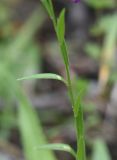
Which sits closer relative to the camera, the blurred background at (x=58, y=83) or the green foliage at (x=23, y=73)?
the green foliage at (x=23, y=73)

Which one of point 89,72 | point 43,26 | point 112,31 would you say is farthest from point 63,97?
point 43,26

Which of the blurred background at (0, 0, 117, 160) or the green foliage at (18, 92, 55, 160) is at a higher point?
the green foliage at (18, 92, 55, 160)

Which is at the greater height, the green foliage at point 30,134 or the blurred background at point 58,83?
the green foliage at point 30,134

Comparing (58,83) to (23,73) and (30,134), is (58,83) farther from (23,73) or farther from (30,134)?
(30,134)

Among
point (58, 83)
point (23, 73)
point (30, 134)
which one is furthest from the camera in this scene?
point (58, 83)

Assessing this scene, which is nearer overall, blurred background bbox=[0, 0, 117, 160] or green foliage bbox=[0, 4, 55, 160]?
green foliage bbox=[0, 4, 55, 160]

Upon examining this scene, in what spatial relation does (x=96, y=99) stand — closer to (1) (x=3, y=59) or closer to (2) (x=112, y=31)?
(2) (x=112, y=31)

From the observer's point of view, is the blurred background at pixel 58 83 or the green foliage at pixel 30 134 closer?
the green foliage at pixel 30 134

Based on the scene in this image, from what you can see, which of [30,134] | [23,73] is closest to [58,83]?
[23,73]
